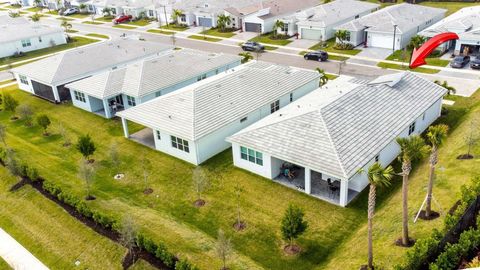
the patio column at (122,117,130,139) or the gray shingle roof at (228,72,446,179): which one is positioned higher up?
the gray shingle roof at (228,72,446,179)

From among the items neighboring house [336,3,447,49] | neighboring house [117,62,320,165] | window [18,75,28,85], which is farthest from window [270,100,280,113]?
window [18,75,28,85]

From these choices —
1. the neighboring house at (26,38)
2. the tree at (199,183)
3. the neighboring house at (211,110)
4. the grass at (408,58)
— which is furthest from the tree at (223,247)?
the neighboring house at (26,38)

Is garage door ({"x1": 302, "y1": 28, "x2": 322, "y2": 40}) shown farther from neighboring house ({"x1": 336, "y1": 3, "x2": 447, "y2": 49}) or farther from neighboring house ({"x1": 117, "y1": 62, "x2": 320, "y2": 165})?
neighboring house ({"x1": 117, "y1": 62, "x2": 320, "y2": 165})

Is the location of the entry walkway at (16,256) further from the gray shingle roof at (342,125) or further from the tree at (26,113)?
the tree at (26,113)

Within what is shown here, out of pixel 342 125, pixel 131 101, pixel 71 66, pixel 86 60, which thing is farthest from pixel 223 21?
pixel 342 125

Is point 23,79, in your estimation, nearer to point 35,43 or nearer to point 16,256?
point 35,43

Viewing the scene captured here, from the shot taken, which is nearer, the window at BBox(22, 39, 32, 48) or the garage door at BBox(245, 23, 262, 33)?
the window at BBox(22, 39, 32, 48)
